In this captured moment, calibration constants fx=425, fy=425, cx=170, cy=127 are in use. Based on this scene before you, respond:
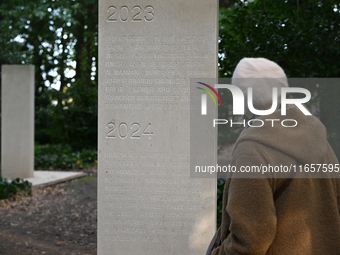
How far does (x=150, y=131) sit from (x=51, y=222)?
3601 millimetres

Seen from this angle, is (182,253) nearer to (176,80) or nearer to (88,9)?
(176,80)

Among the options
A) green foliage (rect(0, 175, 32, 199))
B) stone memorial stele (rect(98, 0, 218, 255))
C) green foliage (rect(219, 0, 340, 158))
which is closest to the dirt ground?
green foliage (rect(0, 175, 32, 199))

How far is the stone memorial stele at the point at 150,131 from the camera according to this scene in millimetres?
3939

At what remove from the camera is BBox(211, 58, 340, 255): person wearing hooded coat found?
4.99ft

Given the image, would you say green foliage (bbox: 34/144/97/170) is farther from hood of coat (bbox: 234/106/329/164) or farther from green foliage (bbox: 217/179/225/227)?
hood of coat (bbox: 234/106/329/164)

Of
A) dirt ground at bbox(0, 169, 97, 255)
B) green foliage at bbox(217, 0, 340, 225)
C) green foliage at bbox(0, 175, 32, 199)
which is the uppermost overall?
green foliage at bbox(217, 0, 340, 225)

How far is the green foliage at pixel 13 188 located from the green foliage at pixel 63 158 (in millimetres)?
3587

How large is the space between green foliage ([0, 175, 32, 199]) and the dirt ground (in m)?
0.16

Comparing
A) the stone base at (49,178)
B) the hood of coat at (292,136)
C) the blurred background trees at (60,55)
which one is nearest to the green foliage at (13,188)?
the stone base at (49,178)

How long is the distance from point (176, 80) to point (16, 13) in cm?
784

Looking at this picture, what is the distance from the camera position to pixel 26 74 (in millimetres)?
9898

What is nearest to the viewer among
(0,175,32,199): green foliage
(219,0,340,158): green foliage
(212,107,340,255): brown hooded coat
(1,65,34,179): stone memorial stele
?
(212,107,340,255): brown hooded coat

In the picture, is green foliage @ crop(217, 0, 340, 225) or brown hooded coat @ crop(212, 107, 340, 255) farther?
green foliage @ crop(217, 0, 340, 225)

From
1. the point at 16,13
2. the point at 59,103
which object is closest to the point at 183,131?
the point at 16,13
